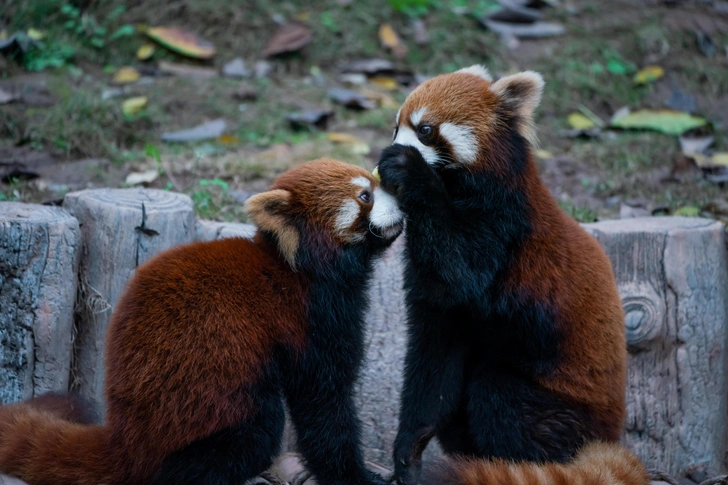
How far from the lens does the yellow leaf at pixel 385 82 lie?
23.3 feet

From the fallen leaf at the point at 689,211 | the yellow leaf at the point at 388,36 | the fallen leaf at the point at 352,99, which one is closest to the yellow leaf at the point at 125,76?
the fallen leaf at the point at 352,99

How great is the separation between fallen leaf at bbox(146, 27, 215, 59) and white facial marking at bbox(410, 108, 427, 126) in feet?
14.4

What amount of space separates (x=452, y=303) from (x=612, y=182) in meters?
3.03

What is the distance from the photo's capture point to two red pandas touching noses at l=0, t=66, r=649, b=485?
106 inches

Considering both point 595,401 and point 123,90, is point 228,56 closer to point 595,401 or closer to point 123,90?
point 123,90

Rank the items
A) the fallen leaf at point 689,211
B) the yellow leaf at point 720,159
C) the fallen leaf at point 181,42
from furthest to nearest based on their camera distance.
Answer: the fallen leaf at point 181,42 < the yellow leaf at point 720,159 < the fallen leaf at point 689,211

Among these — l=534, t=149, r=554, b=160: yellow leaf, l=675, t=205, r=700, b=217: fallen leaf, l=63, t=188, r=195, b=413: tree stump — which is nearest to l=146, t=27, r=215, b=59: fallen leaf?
l=534, t=149, r=554, b=160: yellow leaf

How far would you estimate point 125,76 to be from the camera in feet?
22.0

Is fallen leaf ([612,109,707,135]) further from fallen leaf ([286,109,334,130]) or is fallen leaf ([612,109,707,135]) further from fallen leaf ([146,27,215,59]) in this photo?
fallen leaf ([146,27,215,59])

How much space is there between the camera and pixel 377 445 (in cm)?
388

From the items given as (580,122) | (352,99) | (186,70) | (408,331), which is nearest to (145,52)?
(186,70)

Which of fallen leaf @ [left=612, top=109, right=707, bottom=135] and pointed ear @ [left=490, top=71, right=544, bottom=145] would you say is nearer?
pointed ear @ [left=490, top=71, right=544, bottom=145]

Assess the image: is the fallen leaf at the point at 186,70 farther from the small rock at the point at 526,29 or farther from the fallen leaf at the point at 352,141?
the small rock at the point at 526,29

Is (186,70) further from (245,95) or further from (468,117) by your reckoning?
(468,117)
